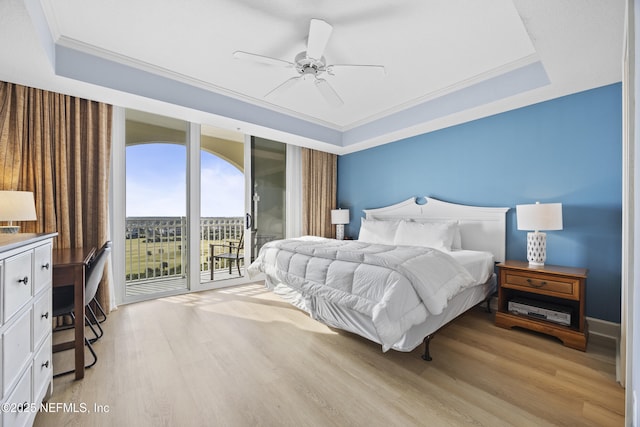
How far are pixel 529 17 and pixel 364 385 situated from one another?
251cm

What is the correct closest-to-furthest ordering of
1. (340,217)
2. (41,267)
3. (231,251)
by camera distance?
1. (41,267)
2. (231,251)
3. (340,217)

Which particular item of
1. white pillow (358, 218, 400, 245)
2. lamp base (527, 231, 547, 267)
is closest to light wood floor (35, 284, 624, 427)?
lamp base (527, 231, 547, 267)

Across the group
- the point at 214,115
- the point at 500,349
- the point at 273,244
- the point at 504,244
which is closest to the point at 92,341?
the point at 273,244

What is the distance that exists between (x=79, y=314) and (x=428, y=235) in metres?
3.27

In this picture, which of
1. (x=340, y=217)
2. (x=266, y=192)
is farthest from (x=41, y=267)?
(x=340, y=217)

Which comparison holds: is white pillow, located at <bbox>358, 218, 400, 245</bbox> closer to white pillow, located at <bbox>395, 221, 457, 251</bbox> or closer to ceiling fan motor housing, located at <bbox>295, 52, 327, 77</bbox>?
white pillow, located at <bbox>395, 221, 457, 251</bbox>

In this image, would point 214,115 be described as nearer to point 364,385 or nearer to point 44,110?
point 44,110

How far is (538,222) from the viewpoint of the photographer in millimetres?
2396

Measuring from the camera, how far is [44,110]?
8.46 feet

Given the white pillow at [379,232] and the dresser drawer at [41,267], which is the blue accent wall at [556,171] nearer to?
the white pillow at [379,232]

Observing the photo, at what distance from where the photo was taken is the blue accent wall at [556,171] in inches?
94.4

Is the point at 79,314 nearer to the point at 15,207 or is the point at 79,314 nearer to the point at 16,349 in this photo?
the point at 16,349

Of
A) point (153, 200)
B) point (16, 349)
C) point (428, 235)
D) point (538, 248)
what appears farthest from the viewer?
point (153, 200)

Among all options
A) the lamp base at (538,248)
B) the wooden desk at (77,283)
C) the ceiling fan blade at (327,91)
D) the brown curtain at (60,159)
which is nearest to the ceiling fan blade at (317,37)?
the ceiling fan blade at (327,91)
